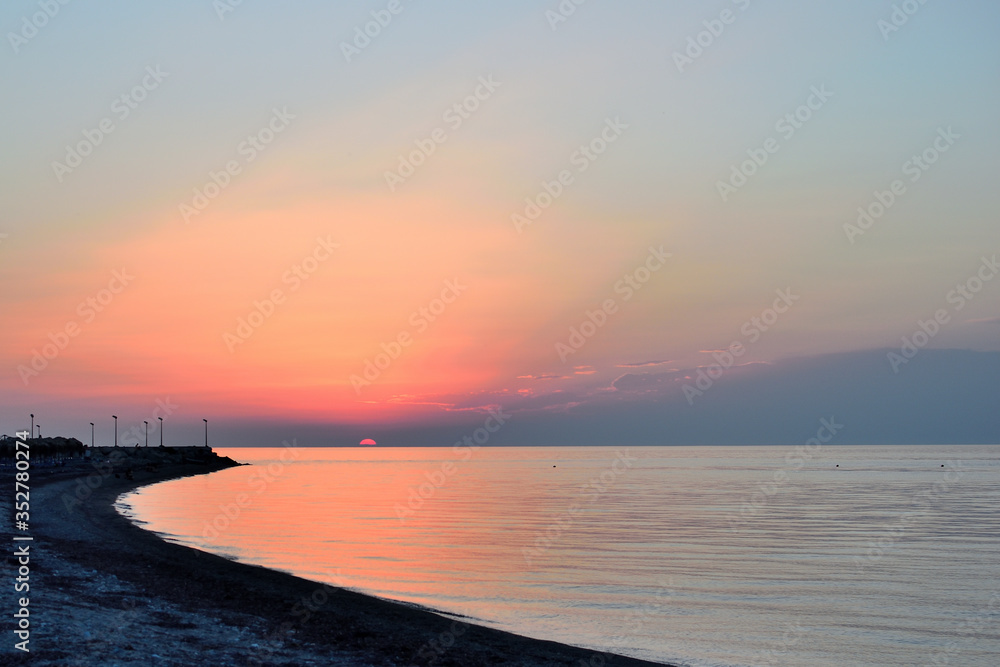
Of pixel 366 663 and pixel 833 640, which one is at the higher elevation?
pixel 366 663

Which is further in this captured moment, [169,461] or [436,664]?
[169,461]

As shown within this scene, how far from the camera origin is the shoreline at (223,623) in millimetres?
14750

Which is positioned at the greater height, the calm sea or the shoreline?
the shoreline

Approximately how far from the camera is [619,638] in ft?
71.7

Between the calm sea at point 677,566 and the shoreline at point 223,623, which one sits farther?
the calm sea at point 677,566

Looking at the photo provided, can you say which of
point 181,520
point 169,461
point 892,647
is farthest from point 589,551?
point 169,461

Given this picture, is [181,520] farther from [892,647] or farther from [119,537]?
[892,647]

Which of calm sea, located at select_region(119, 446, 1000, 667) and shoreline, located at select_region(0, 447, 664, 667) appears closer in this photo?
shoreline, located at select_region(0, 447, 664, 667)

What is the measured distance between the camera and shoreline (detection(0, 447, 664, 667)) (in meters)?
14.8

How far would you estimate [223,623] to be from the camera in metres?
18.2

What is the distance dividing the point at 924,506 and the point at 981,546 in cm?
2922

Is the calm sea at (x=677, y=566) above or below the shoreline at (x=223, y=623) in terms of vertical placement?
below

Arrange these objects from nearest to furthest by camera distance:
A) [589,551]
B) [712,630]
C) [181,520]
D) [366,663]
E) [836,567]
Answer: [366,663], [712,630], [836,567], [589,551], [181,520]

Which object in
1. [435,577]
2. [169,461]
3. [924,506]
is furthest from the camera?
[169,461]
